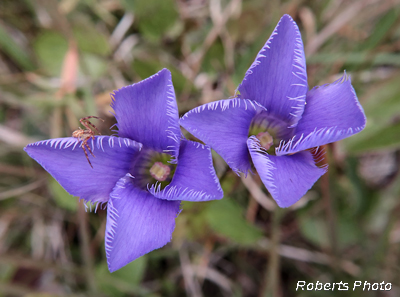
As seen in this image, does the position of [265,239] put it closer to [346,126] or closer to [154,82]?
[346,126]

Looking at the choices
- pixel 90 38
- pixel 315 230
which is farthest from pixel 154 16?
pixel 315 230

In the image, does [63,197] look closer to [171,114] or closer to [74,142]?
[74,142]

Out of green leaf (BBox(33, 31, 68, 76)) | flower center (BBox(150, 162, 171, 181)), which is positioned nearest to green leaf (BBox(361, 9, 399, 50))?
flower center (BBox(150, 162, 171, 181))

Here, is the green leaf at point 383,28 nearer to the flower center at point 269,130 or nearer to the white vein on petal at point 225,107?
the flower center at point 269,130

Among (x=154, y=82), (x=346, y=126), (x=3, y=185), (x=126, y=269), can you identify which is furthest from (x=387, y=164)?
(x=3, y=185)

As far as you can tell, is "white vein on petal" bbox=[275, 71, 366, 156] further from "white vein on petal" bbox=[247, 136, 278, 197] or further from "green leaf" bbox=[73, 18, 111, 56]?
"green leaf" bbox=[73, 18, 111, 56]

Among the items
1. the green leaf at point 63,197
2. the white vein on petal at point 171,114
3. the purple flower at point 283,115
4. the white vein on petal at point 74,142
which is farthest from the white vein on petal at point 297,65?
the green leaf at point 63,197

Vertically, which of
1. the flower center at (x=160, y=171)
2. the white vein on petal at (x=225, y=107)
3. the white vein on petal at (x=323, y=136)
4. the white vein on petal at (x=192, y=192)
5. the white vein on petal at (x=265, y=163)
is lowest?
the flower center at (x=160, y=171)
